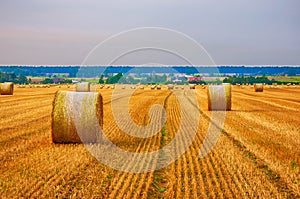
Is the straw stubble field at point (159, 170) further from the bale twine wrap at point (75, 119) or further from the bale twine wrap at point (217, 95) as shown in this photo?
the bale twine wrap at point (217, 95)

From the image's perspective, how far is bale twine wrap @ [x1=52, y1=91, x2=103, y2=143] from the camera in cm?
1269

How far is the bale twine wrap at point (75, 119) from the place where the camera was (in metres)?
12.7

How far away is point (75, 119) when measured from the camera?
12.7 m

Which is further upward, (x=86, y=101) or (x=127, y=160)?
(x=86, y=101)

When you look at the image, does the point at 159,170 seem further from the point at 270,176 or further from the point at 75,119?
the point at 75,119

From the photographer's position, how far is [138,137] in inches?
587

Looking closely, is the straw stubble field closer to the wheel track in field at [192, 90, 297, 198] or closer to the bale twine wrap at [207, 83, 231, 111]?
the wheel track in field at [192, 90, 297, 198]

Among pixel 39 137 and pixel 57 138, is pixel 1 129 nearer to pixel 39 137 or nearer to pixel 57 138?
pixel 39 137

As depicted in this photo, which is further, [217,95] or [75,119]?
[217,95]

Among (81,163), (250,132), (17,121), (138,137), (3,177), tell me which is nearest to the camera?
(3,177)

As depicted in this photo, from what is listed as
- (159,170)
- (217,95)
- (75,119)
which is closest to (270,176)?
(159,170)

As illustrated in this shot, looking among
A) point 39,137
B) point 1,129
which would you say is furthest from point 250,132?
point 1,129

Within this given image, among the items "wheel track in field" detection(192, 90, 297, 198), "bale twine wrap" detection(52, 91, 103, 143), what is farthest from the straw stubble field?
"bale twine wrap" detection(52, 91, 103, 143)

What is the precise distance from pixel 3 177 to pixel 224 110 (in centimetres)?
1791
